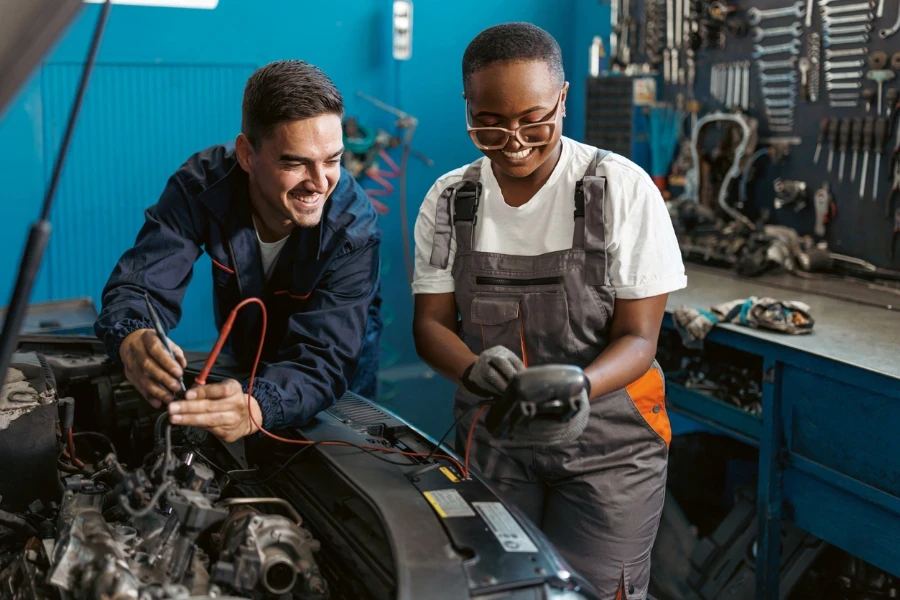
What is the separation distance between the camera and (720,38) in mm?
3652

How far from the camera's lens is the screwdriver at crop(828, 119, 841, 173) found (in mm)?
3199

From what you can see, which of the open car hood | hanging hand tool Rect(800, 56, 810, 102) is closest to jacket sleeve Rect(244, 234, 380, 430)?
the open car hood

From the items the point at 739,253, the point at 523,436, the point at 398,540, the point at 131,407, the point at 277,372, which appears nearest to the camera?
the point at 398,540

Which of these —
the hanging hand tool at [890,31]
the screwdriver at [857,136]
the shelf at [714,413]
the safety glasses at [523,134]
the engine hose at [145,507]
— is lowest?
the shelf at [714,413]

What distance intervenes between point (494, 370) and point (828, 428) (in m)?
1.27

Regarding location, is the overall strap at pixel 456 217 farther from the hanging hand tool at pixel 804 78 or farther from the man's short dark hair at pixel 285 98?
the hanging hand tool at pixel 804 78

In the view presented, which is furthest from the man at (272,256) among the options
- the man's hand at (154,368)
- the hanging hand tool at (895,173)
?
the hanging hand tool at (895,173)

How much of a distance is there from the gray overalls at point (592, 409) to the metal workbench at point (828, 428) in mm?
699

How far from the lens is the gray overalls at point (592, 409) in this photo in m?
1.78

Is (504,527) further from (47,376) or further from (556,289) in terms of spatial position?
(47,376)

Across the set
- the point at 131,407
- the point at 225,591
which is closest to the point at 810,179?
the point at 131,407

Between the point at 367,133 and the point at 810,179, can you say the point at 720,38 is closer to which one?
the point at 810,179

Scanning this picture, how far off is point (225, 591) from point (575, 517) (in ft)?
2.50

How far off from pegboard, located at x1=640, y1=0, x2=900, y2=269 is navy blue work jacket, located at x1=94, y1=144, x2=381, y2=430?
2.01 m
